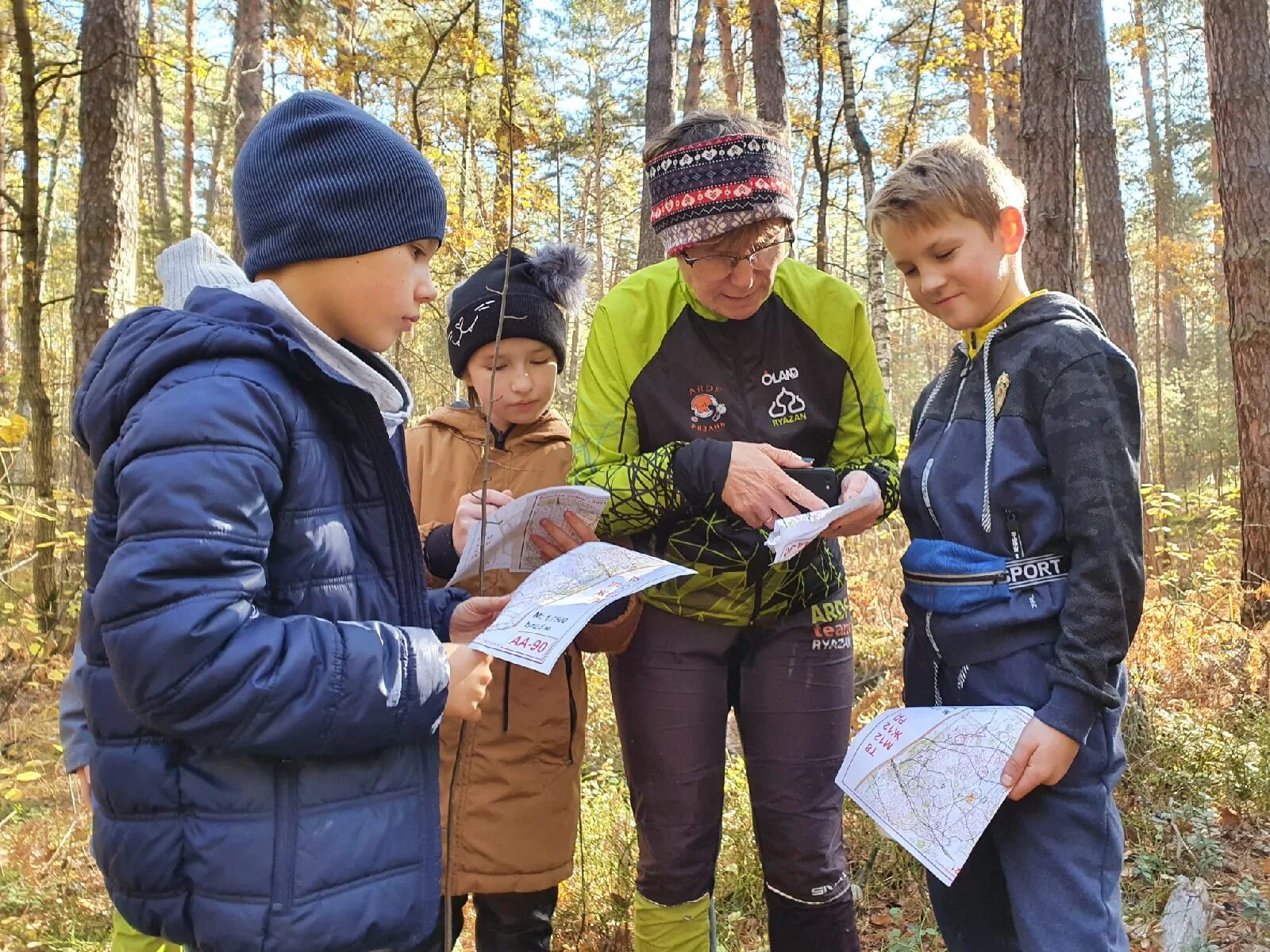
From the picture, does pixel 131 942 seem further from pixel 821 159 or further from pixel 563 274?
pixel 821 159

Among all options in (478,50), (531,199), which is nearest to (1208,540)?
(531,199)

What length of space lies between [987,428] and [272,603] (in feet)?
4.77

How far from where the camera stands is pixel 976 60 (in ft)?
48.4

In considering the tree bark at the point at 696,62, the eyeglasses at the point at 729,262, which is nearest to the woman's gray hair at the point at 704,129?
the eyeglasses at the point at 729,262

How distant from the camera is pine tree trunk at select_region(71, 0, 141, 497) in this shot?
21.0 ft

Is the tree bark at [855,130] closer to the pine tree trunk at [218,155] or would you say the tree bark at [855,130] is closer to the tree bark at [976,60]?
the tree bark at [976,60]

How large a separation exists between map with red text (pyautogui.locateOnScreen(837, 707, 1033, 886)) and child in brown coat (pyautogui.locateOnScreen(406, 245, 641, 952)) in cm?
66

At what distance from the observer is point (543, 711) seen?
7.36 feet

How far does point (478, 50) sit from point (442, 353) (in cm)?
879

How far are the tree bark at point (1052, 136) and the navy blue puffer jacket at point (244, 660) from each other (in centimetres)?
→ 359

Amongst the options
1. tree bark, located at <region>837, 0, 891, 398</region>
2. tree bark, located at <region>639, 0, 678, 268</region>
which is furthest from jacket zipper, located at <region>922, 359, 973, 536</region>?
tree bark, located at <region>639, 0, 678, 268</region>

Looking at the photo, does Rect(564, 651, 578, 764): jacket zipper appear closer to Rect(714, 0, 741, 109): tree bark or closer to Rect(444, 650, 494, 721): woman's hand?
Rect(444, 650, 494, 721): woman's hand

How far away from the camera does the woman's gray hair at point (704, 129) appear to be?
2148 mm

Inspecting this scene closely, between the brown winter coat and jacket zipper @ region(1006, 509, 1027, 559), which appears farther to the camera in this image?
the brown winter coat
